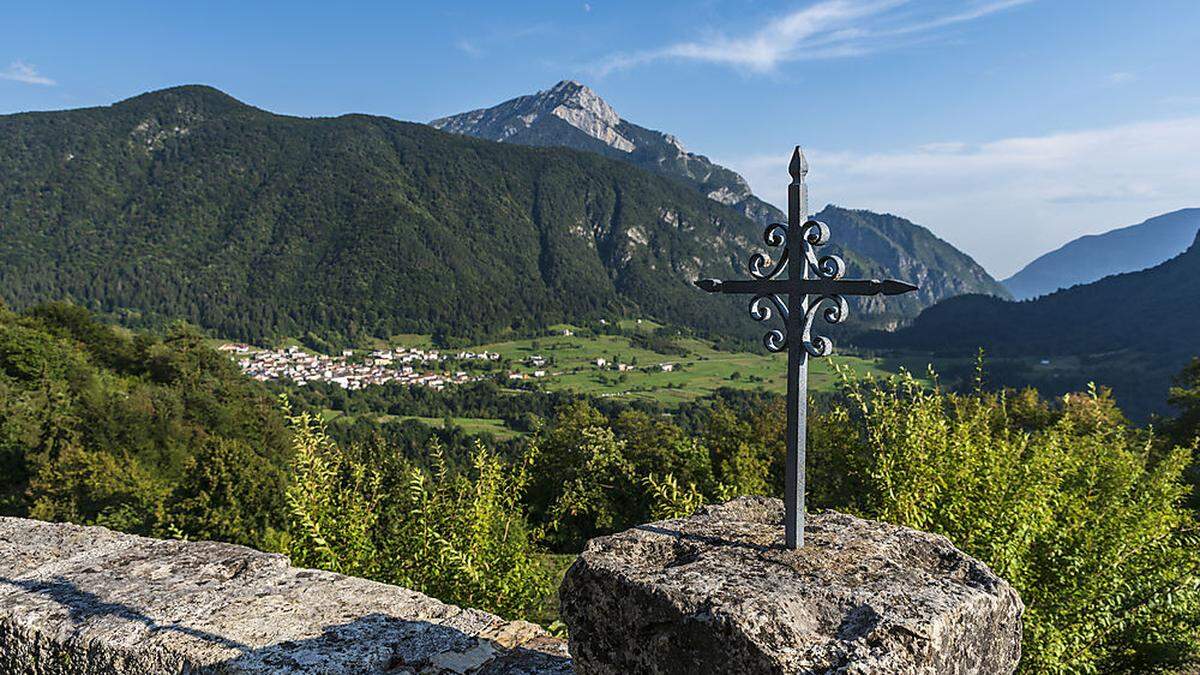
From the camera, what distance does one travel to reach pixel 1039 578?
4.76 meters

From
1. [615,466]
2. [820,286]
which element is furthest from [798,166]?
[615,466]

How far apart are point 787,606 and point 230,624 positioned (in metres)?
2.61

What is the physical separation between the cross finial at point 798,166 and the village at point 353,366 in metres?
112

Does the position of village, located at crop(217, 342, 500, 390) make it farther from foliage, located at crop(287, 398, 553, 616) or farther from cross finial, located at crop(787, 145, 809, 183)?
cross finial, located at crop(787, 145, 809, 183)

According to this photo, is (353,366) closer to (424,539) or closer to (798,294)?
(424,539)

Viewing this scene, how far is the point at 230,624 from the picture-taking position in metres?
3.05

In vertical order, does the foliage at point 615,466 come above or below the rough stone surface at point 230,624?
below

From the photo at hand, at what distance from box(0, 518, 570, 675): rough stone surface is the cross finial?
8.22 feet

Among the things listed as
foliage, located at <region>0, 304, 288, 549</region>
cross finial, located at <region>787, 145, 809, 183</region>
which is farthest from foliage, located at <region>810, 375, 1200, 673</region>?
foliage, located at <region>0, 304, 288, 549</region>

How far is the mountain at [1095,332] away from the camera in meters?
93.9

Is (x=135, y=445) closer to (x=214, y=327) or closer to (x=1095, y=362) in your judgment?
(x=1095, y=362)

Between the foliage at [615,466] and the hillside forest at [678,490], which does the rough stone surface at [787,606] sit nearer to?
the hillside forest at [678,490]

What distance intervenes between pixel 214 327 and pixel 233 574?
570 feet

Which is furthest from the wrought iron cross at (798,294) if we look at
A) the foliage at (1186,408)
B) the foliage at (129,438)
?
the foliage at (1186,408)
